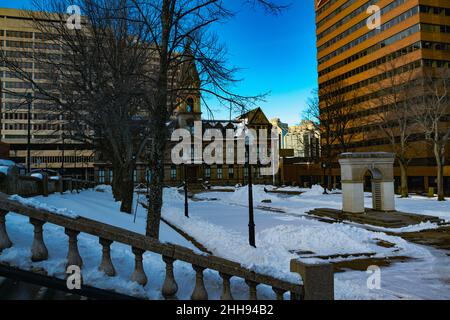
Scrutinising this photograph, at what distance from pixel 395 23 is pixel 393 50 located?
4.32 meters

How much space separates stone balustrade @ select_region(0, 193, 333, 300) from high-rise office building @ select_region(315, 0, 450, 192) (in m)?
43.4

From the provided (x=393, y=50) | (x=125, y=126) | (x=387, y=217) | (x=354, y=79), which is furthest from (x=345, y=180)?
(x=354, y=79)

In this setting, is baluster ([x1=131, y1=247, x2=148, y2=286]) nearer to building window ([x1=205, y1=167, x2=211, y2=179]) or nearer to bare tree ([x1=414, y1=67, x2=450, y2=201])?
bare tree ([x1=414, y1=67, x2=450, y2=201])

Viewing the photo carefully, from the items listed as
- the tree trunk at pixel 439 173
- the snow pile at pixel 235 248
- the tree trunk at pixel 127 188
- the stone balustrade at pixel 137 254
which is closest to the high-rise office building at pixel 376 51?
the tree trunk at pixel 439 173

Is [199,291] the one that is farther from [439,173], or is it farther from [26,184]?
[439,173]

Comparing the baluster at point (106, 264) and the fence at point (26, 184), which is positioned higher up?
the fence at point (26, 184)

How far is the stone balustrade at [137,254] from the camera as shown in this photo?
4.22m

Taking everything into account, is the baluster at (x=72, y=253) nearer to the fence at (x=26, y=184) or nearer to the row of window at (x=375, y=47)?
the fence at (x=26, y=184)

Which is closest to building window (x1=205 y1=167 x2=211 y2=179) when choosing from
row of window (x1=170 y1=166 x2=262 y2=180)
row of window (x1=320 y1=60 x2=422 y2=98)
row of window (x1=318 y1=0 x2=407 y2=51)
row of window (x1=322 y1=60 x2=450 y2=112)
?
row of window (x1=170 y1=166 x2=262 y2=180)

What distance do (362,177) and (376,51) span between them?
161 ft

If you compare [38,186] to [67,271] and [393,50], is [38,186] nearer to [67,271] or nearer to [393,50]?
[67,271]

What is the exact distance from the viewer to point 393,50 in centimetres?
5666

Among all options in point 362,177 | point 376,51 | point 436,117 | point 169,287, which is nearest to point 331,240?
point 362,177
